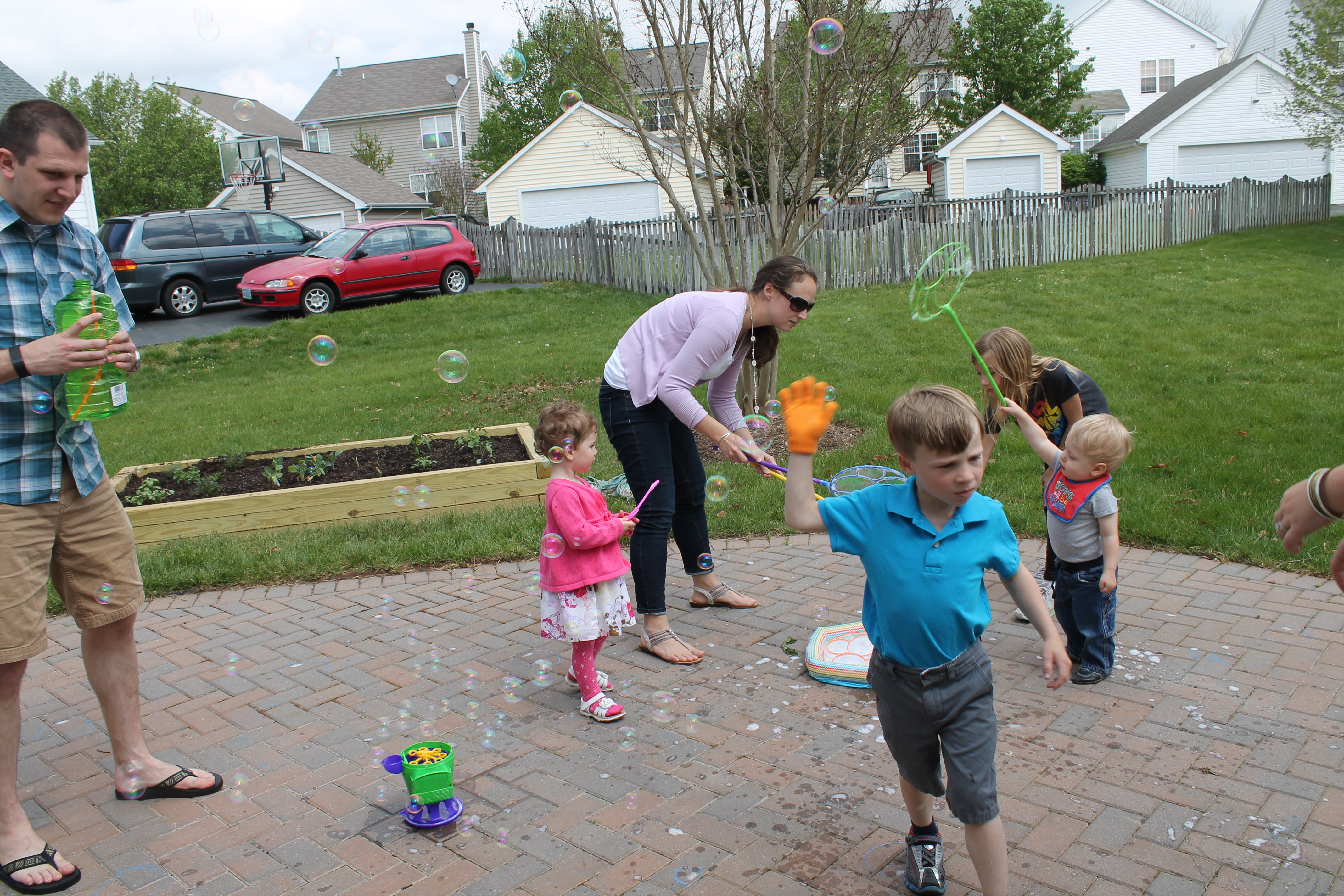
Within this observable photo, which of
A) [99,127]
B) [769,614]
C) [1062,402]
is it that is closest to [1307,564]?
[1062,402]

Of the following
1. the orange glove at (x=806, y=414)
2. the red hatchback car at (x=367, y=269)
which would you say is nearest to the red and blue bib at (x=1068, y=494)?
the orange glove at (x=806, y=414)

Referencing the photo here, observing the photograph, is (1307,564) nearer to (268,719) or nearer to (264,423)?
(268,719)

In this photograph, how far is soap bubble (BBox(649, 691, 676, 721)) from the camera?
3.63 metres

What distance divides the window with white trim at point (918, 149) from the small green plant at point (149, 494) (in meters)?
32.3

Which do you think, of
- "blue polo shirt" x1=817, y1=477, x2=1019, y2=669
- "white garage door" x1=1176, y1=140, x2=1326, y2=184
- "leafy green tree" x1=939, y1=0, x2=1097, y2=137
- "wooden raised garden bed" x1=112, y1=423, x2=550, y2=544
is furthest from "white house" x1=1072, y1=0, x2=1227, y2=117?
"blue polo shirt" x1=817, y1=477, x2=1019, y2=669

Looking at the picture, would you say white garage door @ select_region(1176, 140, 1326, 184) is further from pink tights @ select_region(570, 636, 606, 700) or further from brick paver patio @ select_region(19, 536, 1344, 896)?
pink tights @ select_region(570, 636, 606, 700)

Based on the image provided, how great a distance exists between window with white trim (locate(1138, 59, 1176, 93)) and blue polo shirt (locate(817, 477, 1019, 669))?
44614mm

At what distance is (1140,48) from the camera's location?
3944cm

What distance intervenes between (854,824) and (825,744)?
1.61 feet

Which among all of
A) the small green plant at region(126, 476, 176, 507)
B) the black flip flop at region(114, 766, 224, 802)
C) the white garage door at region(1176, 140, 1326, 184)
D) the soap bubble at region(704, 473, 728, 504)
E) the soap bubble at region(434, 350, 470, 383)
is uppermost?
the white garage door at region(1176, 140, 1326, 184)

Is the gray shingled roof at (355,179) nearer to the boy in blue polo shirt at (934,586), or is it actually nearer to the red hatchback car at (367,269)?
the red hatchback car at (367,269)

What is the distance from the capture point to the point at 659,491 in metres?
4.17

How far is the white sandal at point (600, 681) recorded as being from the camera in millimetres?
3803

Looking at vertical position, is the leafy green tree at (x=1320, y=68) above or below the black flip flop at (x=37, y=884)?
above
